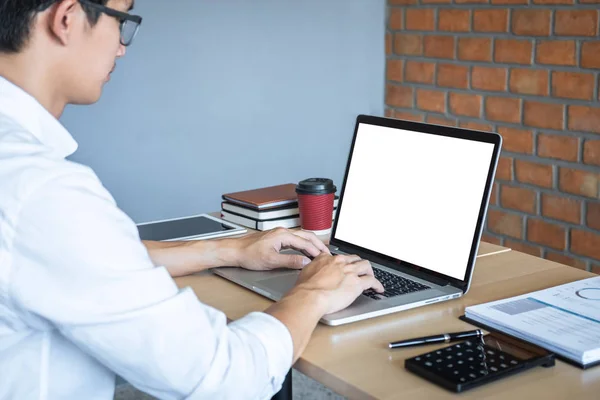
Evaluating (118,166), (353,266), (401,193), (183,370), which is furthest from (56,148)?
(118,166)

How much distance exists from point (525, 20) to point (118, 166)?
4.70 feet

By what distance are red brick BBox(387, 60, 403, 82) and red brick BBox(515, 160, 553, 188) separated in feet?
2.20

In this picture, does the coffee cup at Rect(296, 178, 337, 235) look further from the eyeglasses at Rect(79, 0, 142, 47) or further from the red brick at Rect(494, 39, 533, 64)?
the red brick at Rect(494, 39, 533, 64)

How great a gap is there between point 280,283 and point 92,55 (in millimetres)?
550

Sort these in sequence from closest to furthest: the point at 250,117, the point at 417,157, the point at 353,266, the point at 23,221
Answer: the point at 23,221 → the point at 353,266 → the point at 417,157 → the point at 250,117

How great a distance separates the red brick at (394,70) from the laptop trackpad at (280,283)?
1.86m

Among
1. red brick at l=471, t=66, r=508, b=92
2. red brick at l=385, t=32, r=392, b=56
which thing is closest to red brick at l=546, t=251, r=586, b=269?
red brick at l=471, t=66, r=508, b=92

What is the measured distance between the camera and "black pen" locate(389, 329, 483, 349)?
119cm

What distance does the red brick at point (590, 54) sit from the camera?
2494 millimetres

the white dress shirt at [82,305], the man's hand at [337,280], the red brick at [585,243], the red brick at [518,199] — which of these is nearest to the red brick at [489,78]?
the red brick at [518,199]

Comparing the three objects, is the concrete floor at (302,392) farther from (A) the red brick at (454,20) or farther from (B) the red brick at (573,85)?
(A) the red brick at (454,20)

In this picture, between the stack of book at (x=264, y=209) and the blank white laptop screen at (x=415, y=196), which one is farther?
the stack of book at (x=264, y=209)

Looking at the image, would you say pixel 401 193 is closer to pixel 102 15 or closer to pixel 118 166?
pixel 102 15

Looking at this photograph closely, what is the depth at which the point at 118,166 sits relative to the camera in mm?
2703
